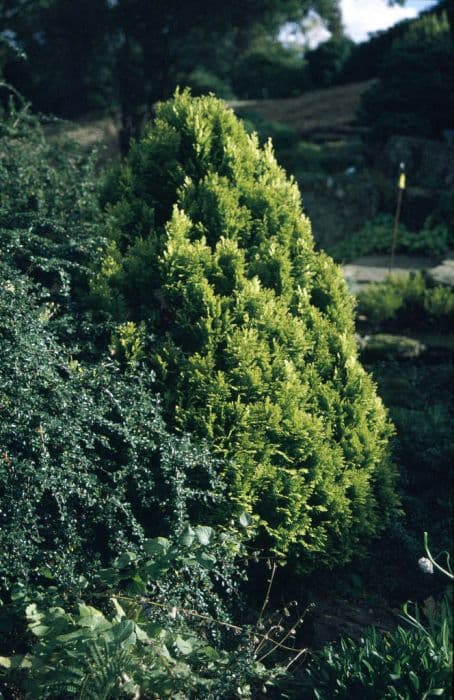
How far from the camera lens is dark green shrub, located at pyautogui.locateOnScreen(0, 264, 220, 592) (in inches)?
111

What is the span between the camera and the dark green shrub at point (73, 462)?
2.83m

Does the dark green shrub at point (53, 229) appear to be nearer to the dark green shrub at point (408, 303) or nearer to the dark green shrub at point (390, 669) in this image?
the dark green shrub at point (390, 669)

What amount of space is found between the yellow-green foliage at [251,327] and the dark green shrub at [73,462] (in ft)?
0.77

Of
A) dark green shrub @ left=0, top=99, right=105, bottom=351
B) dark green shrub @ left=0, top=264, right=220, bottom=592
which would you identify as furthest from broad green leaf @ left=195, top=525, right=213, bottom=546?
dark green shrub @ left=0, top=99, right=105, bottom=351

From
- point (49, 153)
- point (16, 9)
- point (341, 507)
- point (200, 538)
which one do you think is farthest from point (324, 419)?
point (16, 9)

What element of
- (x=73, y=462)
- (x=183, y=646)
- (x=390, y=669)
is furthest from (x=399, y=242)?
(x=183, y=646)

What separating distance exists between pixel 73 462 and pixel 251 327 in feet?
3.27

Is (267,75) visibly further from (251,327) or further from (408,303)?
(251,327)

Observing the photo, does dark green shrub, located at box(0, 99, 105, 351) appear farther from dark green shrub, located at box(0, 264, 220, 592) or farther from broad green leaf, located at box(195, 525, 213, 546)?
broad green leaf, located at box(195, 525, 213, 546)

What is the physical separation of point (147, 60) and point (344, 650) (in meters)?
15.1

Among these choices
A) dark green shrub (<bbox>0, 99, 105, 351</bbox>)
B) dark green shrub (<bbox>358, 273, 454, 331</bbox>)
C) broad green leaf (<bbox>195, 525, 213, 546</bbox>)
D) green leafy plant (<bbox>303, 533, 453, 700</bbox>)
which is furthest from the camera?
dark green shrub (<bbox>358, 273, 454, 331</bbox>)

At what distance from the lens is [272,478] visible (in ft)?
11.0

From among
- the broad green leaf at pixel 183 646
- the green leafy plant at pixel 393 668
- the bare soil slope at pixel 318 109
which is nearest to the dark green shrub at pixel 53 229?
the broad green leaf at pixel 183 646

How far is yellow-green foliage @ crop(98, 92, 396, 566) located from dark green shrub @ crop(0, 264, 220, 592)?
0.23m
